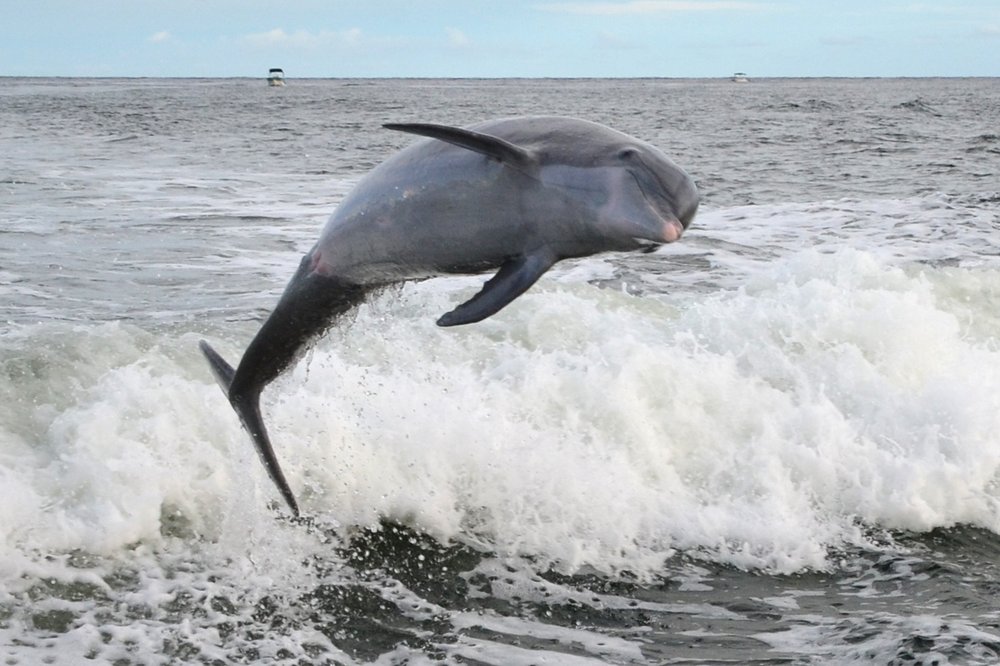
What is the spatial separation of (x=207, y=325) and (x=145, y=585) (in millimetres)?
4210

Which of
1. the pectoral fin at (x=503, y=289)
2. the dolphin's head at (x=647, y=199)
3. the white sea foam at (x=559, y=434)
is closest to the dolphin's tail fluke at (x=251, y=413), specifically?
the white sea foam at (x=559, y=434)

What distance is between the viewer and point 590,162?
12.6 ft

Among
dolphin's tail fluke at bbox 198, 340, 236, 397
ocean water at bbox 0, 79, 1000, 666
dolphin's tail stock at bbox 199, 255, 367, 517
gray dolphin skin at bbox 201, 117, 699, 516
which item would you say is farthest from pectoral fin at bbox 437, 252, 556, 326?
dolphin's tail fluke at bbox 198, 340, 236, 397

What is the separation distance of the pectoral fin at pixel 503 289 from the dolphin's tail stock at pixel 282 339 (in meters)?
0.87

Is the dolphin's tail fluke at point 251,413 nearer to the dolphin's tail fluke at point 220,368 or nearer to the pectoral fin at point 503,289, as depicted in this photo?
the dolphin's tail fluke at point 220,368

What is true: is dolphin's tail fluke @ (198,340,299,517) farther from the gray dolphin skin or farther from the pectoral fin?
the pectoral fin

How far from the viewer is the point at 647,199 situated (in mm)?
3727

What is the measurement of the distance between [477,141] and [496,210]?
0.30 m

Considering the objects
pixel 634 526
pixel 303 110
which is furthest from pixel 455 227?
pixel 303 110

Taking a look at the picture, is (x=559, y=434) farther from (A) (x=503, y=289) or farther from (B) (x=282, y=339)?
(A) (x=503, y=289)

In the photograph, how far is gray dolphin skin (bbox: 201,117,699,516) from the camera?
3729 mm

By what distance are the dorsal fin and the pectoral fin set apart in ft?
1.02

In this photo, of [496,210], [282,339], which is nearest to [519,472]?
[282,339]

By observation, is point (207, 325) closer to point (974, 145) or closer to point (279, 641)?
point (279, 641)
